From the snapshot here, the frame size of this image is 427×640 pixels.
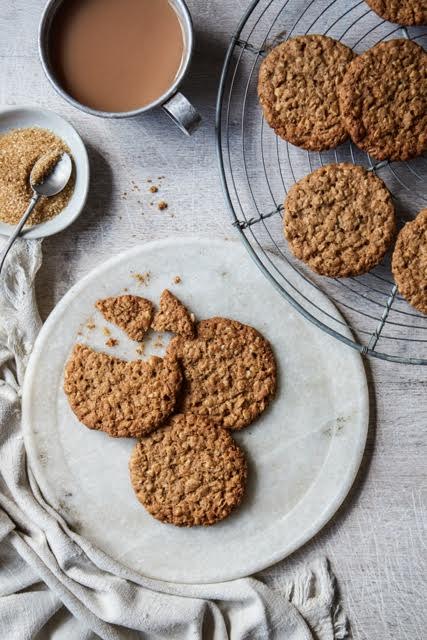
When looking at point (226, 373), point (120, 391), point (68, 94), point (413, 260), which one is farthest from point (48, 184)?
point (413, 260)

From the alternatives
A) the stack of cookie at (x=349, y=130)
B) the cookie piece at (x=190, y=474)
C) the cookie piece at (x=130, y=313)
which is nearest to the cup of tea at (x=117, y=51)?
the stack of cookie at (x=349, y=130)

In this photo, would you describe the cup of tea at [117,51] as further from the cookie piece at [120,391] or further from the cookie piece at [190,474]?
the cookie piece at [190,474]

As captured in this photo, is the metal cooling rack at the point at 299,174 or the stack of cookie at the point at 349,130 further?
the metal cooling rack at the point at 299,174

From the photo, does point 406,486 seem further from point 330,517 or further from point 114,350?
point 114,350

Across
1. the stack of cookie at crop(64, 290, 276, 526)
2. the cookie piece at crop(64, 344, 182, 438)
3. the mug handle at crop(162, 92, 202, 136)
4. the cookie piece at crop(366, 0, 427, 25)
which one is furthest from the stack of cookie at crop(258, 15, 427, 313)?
the cookie piece at crop(64, 344, 182, 438)

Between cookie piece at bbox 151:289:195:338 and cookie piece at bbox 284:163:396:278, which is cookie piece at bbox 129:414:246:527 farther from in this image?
cookie piece at bbox 284:163:396:278

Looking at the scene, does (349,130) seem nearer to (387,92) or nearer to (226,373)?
(387,92)

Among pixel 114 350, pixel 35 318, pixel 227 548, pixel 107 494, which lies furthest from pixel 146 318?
pixel 227 548
